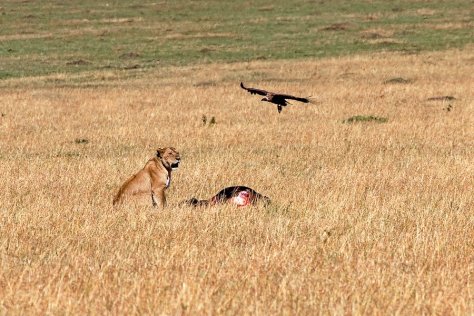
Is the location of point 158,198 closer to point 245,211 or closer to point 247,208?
point 247,208

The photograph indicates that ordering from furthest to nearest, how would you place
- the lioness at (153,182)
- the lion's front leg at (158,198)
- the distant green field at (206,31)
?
the distant green field at (206,31) < the lion's front leg at (158,198) < the lioness at (153,182)

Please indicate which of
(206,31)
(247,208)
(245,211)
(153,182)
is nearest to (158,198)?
(153,182)

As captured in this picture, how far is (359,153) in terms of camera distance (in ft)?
53.9

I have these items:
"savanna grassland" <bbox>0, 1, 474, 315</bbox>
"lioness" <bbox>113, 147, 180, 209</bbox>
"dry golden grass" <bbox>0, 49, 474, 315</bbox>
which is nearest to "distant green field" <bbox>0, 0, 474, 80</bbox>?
"savanna grassland" <bbox>0, 1, 474, 315</bbox>

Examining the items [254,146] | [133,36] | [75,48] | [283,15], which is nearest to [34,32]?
[133,36]

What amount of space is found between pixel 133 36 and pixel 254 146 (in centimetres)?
4505

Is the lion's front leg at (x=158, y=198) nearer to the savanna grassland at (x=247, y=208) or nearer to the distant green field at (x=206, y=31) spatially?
the savanna grassland at (x=247, y=208)

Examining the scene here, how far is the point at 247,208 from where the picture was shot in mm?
10297

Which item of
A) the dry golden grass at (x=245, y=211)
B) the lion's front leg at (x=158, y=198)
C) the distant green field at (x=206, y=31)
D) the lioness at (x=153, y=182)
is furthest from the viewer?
the distant green field at (x=206, y=31)

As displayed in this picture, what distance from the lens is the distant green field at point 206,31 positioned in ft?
156

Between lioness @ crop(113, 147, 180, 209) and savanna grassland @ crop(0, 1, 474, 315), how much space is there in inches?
10.7

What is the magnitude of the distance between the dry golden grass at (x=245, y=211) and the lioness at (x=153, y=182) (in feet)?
1.08

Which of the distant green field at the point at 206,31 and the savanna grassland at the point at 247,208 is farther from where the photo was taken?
the distant green field at the point at 206,31

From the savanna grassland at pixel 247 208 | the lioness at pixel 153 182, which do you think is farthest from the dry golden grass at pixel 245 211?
the lioness at pixel 153 182
